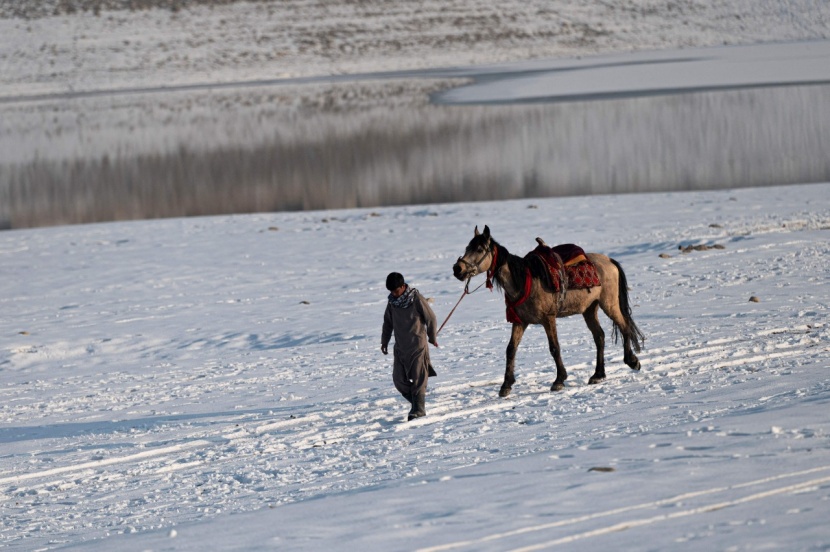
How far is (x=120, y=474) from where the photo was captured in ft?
29.3

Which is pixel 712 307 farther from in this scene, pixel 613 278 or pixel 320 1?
pixel 320 1

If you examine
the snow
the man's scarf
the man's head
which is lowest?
the snow

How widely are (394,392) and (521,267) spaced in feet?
5.90

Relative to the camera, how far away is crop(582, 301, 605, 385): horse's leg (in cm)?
1074

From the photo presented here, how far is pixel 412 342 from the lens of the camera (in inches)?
400

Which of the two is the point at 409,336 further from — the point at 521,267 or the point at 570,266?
the point at 570,266

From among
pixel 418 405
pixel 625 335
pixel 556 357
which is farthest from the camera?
pixel 625 335

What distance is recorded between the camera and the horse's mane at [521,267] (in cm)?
1034

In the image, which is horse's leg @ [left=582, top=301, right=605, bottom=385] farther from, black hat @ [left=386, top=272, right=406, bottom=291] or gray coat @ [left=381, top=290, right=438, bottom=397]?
black hat @ [left=386, top=272, right=406, bottom=291]

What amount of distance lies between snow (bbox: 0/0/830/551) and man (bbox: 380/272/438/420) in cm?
33

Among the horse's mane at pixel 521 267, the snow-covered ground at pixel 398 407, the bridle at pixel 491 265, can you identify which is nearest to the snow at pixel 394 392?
the snow-covered ground at pixel 398 407

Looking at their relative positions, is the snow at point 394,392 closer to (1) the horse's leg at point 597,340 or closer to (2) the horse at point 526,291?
(1) the horse's leg at point 597,340

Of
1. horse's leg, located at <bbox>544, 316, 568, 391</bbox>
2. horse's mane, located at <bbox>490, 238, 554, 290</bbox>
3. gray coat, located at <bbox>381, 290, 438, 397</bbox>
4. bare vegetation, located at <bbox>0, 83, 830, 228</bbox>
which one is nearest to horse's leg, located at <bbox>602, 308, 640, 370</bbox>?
horse's leg, located at <bbox>544, 316, 568, 391</bbox>

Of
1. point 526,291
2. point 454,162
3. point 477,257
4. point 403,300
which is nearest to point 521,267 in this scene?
point 526,291
